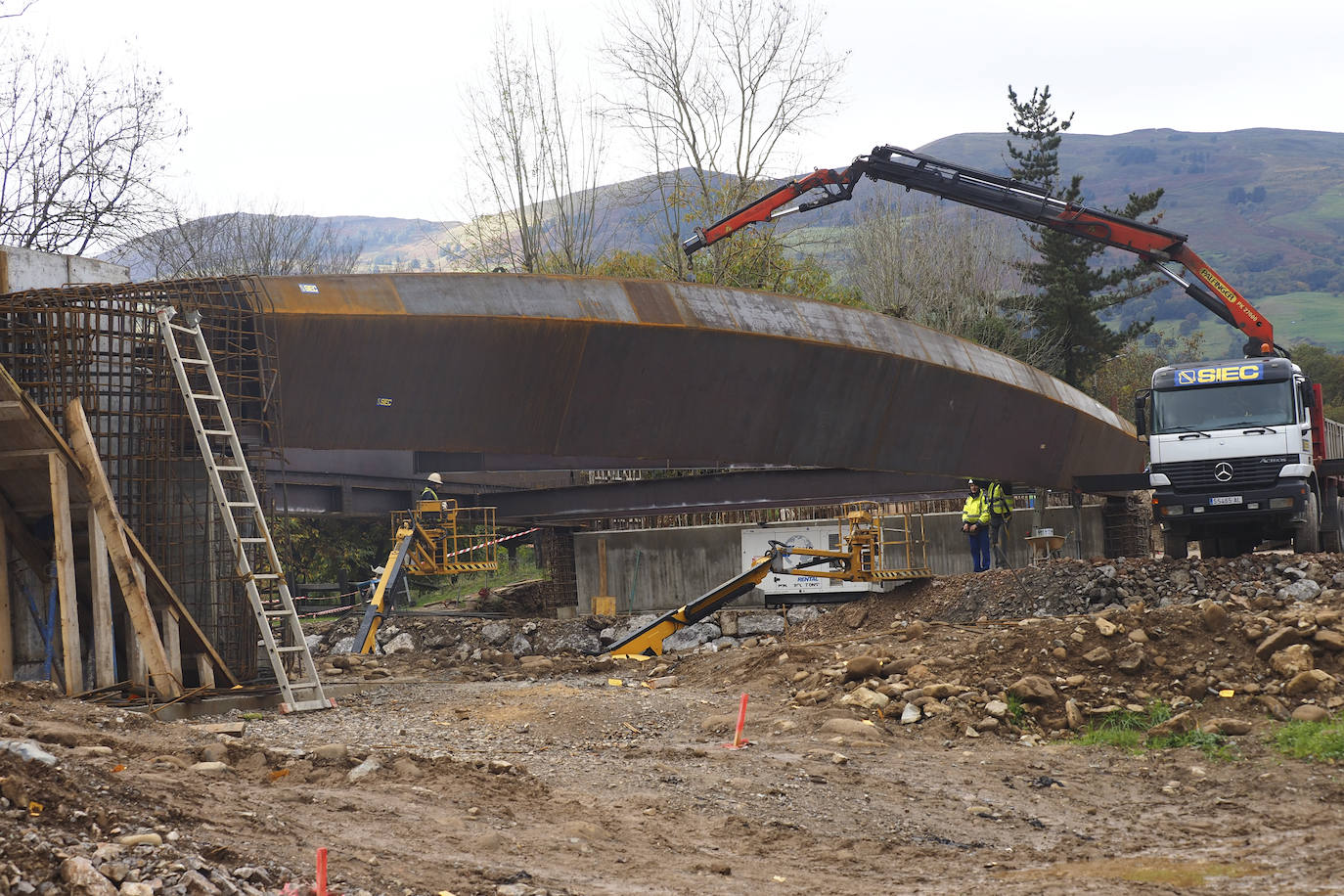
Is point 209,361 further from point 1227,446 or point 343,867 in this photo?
point 1227,446

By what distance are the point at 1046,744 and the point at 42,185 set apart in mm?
27610

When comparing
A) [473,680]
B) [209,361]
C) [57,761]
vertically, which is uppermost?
[209,361]

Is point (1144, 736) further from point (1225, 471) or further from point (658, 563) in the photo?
point (658, 563)

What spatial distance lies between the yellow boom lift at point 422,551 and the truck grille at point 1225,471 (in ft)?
32.5

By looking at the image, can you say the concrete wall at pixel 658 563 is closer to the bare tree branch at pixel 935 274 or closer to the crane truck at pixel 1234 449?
the crane truck at pixel 1234 449

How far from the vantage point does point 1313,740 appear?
8.91 meters

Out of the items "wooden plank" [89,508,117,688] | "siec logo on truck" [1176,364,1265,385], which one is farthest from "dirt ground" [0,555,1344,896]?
"siec logo on truck" [1176,364,1265,385]

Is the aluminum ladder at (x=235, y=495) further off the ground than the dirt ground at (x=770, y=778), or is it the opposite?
the aluminum ladder at (x=235, y=495)

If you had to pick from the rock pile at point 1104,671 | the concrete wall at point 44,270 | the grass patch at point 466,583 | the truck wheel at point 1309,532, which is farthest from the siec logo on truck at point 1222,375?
the grass patch at point 466,583

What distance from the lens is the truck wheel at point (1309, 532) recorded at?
16234mm

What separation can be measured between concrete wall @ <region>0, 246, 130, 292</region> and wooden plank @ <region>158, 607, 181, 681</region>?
3802 millimetres

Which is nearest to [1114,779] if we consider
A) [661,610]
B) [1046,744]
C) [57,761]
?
[1046,744]

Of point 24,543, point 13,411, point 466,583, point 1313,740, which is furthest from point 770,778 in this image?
point 466,583

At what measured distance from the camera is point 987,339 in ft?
133
